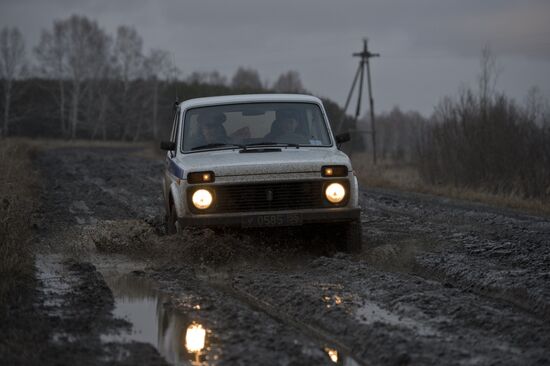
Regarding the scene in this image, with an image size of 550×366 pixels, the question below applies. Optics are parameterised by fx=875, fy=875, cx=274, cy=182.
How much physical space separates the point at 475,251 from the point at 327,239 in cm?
154

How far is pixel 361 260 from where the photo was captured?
8680 millimetres

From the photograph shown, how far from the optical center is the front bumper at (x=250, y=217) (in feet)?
27.3

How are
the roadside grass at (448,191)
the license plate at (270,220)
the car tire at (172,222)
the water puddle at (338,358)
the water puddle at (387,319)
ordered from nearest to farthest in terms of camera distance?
1. the water puddle at (338,358)
2. the water puddle at (387,319)
3. the license plate at (270,220)
4. the car tire at (172,222)
5. the roadside grass at (448,191)

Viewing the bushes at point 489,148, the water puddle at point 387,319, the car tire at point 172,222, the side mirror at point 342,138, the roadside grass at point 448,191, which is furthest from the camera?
the bushes at point 489,148

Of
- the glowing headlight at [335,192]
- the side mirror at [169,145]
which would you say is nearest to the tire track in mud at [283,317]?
the glowing headlight at [335,192]

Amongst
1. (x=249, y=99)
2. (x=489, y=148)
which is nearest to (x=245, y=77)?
(x=489, y=148)

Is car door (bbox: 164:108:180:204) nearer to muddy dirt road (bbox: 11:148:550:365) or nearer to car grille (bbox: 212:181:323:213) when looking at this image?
muddy dirt road (bbox: 11:148:550:365)

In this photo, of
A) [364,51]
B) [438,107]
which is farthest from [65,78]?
[438,107]

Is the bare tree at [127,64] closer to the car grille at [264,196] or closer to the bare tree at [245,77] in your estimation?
the bare tree at [245,77]

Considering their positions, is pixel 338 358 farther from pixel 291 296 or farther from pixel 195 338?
pixel 291 296

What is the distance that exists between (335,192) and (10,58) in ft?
217

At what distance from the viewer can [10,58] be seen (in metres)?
70.2

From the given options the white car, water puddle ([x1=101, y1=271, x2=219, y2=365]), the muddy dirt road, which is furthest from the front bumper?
water puddle ([x1=101, y1=271, x2=219, y2=365])

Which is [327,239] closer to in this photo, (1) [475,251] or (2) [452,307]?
(1) [475,251]
